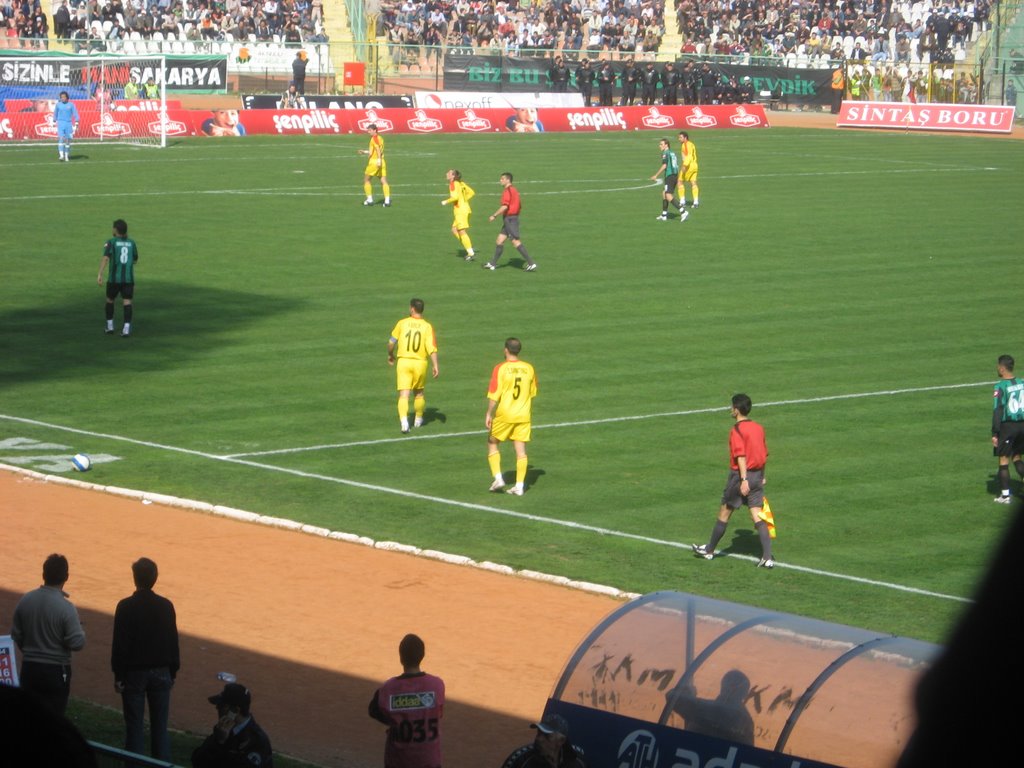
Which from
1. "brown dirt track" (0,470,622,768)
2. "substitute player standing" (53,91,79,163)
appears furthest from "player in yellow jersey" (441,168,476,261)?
"substitute player standing" (53,91,79,163)

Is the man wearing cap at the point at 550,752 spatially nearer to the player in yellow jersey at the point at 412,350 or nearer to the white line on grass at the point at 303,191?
the player in yellow jersey at the point at 412,350

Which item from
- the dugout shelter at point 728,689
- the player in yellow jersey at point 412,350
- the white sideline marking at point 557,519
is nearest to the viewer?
the dugout shelter at point 728,689

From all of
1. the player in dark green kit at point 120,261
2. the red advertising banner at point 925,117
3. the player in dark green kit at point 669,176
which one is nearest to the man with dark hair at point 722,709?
the player in dark green kit at point 120,261

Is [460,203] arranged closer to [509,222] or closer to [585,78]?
[509,222]

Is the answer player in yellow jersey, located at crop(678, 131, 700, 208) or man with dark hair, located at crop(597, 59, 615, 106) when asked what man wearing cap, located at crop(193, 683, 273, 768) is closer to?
player in yellow jersey, located at crop(678, 131, 700, 208)

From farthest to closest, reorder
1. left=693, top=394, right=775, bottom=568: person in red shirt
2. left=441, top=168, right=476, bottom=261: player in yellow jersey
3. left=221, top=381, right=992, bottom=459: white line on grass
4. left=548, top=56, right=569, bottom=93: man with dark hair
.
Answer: left=548, top=56, right=569, bottom=93: man with dark hair → left=441, top=168, right=476, bottom=261: player in yellow jersey → left=221, top=381, right=992, bottom=459: white line on grass → left=693, top=394, right=775, bottom=568: person in red shirt

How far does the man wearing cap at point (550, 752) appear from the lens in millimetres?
8188

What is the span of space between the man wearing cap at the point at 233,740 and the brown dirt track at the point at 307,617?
2663 millimetres

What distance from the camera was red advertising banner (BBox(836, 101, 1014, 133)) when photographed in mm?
72562

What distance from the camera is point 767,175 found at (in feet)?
172

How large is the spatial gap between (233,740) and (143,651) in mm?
2064

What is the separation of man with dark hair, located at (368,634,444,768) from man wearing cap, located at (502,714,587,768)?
0.92 meters

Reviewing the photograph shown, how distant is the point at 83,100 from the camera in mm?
56219

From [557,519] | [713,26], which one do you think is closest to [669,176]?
[557,519]
